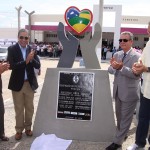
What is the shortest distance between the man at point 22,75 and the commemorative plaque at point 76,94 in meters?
0.49

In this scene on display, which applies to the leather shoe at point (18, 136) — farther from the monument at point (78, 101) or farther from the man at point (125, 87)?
the man at point (125, 87)

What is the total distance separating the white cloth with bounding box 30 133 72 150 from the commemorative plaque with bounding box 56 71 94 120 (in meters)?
0.46

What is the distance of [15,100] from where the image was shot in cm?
468

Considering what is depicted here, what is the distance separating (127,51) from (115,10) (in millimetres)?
25745

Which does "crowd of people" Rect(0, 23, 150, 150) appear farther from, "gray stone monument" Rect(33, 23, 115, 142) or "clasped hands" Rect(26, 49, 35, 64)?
"gray stone monument" Rect(33, 23, 115, 142)

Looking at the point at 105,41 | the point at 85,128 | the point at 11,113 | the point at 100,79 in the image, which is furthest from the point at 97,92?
the point at 105,41

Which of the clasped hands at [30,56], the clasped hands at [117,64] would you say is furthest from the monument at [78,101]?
the clasped hands at [117,64]

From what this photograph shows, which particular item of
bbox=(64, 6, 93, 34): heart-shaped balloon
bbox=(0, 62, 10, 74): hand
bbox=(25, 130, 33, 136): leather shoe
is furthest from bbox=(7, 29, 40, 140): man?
bbox=(64, 6, 93, 34): heart-shaped balloon

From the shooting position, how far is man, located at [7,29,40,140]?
4.53 m

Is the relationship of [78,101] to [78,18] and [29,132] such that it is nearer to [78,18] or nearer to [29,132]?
[29,132]

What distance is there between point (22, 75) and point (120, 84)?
1609 millimetres

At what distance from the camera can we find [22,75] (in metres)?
4.59

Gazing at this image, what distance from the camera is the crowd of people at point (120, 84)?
154 inches

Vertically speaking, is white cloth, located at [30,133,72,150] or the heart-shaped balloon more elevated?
the heart-shaped balloon
